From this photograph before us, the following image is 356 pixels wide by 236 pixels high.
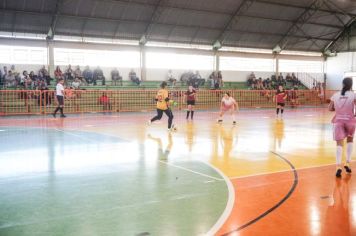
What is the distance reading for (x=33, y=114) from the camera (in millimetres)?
24188

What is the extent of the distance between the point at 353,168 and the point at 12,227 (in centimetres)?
722

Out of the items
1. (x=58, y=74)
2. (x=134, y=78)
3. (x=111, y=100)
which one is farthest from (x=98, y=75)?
(x=111, y=100)

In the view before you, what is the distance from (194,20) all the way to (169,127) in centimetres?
2230

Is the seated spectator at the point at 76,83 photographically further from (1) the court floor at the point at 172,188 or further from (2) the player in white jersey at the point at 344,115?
(2) the player in white jersey at the point at 344,115

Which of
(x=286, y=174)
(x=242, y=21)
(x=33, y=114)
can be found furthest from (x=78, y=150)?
(x=242, y=21)

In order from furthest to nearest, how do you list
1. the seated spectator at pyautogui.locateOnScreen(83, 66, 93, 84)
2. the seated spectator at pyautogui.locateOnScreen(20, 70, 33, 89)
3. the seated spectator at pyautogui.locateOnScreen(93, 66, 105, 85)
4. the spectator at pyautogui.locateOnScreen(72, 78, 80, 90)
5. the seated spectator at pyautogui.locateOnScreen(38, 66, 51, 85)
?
the seated spectator at pyautogui.locateOnScreen(93, 66, 105, 85) → the seated spectator at pyautogui.locateOnScreen(83, 66, 93, 84) → the spectator at pyautogui.locateOnScreen(72, 78, 80, 90) → the seated spectator at pyautogui.locateOnScreen(38, 66, 51, 85) → the seated spectator at pyautogui.locateOnScreen(20, 70, 33, 89)

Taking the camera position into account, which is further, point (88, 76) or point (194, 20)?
point (194, 20)

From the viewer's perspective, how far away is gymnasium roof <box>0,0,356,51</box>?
29.6 metres

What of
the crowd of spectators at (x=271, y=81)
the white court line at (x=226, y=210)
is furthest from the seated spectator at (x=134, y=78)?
the white court line at (x=226, y=210)

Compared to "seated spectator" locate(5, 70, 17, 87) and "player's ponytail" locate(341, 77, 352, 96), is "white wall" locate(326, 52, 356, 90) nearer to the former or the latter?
"seated spectator" locate(5, 70, 17, 87)

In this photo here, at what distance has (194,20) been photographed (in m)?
35.5

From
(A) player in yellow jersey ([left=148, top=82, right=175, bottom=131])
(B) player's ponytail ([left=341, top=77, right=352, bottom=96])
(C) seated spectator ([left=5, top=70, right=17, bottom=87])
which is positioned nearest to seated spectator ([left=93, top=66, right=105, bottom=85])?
(C) seated spectator ([left=5, top=70, right=17, bottom=87])

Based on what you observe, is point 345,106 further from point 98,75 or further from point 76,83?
point 98,75

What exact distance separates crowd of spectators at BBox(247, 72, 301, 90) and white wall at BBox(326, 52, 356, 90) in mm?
7316
